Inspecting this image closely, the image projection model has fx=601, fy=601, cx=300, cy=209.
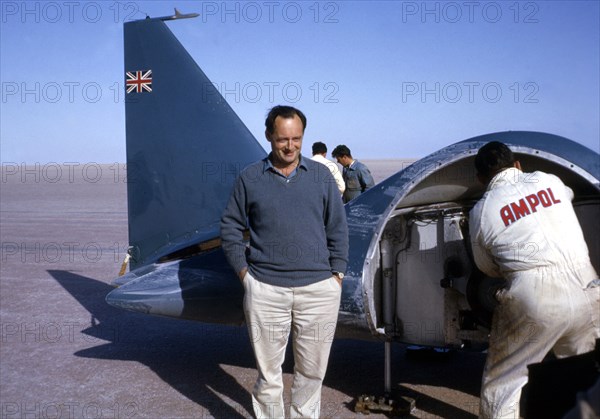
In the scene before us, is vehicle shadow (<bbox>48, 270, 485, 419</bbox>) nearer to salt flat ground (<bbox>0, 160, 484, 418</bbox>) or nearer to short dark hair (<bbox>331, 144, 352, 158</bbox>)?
salt flat ground (<bbox>0, 160, 484, 418</bbox>)

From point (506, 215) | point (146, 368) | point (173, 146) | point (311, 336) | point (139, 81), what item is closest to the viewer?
point (506, 215)

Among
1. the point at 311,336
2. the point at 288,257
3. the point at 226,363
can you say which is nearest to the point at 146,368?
the point at 226,363

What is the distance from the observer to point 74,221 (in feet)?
58.2

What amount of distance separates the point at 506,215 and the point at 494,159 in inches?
15.0

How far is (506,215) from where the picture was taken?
328 cm

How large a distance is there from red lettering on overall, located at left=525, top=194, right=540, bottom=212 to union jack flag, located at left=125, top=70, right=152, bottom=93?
4.17 meters

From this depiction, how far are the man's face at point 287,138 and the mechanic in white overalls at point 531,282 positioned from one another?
3.58 feet

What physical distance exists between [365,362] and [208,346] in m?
1.60

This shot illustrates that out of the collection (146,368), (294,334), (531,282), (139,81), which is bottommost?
(146,368)

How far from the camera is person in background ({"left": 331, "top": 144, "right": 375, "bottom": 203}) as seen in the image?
373 inches

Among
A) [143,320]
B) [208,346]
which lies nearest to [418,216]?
[208,346]

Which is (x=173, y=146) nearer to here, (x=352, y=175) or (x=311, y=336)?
(x=311, y=336)

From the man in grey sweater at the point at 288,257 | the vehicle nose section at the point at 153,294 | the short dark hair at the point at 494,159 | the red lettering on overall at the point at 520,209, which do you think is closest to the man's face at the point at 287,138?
the man in grey sweater at the point at 288,257

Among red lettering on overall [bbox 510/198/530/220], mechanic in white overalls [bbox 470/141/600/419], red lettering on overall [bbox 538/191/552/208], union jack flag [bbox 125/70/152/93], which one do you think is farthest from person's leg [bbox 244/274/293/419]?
union jack flag [bbox 125/70/152/93]
